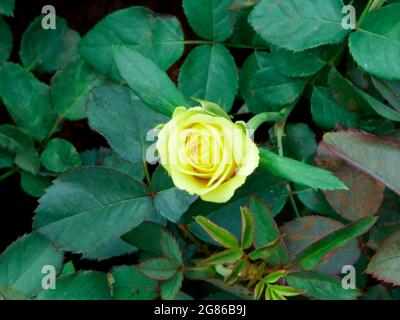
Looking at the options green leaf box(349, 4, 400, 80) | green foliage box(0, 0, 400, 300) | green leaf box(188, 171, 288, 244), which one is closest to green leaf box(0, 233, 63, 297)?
green foliage box(0, 0, 400, 300)

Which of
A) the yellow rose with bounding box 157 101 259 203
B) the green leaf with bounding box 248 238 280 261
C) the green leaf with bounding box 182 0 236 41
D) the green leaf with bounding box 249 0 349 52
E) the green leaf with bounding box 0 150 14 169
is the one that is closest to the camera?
the yellow rose with bounding box 157 101 259 203

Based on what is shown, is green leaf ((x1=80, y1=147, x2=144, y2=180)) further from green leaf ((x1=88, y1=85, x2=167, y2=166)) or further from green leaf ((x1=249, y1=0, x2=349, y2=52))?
green leaf ((x1=249, y1=0, x2=349, y2=52))

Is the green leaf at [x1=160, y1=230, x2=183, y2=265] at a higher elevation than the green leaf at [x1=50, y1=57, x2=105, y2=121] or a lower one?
lower

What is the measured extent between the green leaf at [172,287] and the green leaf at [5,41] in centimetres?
54

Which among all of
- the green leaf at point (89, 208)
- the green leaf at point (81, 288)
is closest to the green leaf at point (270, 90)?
the green leaf at point (89, 208)

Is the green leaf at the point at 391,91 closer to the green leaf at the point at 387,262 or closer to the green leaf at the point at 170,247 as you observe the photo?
the green leaf at the point at 387,262

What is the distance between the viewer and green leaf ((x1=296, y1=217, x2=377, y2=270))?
0.84 m

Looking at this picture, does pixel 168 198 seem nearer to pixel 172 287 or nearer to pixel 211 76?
pixel 172 287

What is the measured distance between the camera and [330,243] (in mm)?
859

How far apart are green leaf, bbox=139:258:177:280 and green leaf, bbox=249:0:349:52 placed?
0.36 meters

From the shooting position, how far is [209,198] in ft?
2.55

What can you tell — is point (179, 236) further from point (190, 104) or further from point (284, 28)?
point (284, 28)

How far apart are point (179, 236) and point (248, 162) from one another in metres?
0.39

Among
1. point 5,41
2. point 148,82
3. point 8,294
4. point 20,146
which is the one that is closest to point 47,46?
point 5,41
